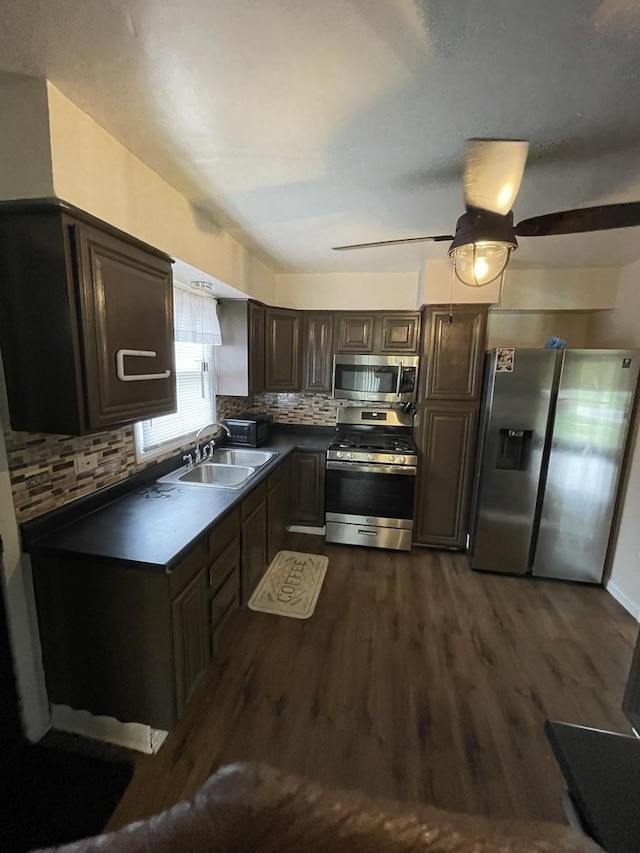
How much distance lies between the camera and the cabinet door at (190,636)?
4.87 ft

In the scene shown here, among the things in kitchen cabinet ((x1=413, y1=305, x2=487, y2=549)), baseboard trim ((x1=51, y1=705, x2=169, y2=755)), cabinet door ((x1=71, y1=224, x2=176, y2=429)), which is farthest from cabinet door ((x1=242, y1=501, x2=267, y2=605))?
kitchen cabinet ((x1=413, y1=305, x2=487, y2=549))

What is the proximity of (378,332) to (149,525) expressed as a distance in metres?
2.47

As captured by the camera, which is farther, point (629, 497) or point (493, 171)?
point (629, 497)

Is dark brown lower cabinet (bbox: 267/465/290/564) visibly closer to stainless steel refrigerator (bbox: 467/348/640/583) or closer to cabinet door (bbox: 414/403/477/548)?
cabinet door (bbox: 414/403/477/548)

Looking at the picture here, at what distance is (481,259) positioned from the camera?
146 centimetres

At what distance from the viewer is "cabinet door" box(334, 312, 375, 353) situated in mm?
3287

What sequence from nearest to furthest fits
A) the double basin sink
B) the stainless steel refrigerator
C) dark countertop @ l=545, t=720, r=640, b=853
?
1. dark countertop @ l=545, t=720, r=640, b=853
2. the double basin sink
3. the stainless steel refrigerator

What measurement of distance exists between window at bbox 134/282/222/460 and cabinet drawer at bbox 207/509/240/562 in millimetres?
674

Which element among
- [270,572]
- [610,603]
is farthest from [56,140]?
[610,603]

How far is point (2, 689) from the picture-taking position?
138cm

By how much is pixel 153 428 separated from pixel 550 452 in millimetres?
2789

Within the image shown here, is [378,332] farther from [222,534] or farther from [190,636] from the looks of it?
[190,636]

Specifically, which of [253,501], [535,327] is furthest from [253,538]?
[535,327]

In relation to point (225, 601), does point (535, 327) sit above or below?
above
